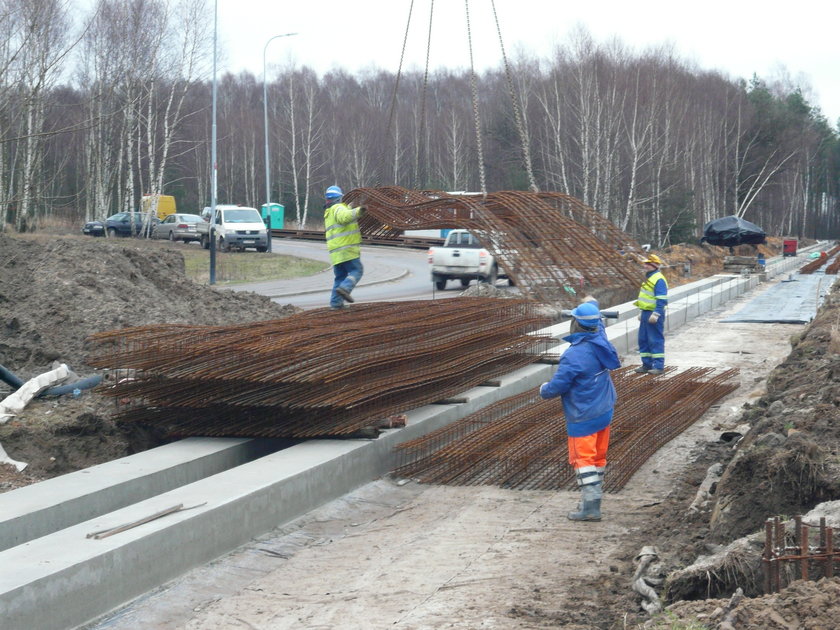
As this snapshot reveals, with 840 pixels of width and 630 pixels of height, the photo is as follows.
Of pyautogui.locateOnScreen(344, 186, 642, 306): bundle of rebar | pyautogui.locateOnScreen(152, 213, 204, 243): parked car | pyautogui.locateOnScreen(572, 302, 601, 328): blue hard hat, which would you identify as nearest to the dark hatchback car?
pyautogui.locateOnScreen(152, 213, 204, 243): parked car

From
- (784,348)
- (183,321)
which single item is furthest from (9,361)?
(784,348)

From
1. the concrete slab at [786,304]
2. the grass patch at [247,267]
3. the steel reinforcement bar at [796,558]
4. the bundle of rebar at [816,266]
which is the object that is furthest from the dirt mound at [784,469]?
the bundle of rebar at [816,266]

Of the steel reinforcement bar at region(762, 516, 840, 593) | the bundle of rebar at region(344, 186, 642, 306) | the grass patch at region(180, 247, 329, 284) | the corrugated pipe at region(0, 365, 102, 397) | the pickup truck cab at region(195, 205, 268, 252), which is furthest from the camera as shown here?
the pickup truck cab at region(195, 205, 268, 252)

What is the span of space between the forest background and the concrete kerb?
1075cm

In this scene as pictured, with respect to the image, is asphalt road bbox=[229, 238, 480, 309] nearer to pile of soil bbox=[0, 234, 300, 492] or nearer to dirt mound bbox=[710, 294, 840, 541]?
pile of soil bbox=[0, 234, 300, 492]

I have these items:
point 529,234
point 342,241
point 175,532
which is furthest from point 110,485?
point 529,234

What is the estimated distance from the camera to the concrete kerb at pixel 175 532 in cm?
472

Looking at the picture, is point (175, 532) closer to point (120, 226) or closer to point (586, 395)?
point (586, 395)

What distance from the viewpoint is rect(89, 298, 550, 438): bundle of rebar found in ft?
25.5

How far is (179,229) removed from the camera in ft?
141

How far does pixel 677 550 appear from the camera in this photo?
18.4 feet

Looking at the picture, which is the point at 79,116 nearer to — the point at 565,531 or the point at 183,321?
the point at 183,321

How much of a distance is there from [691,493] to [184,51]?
3865 cm

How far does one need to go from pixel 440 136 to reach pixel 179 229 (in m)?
31.7
